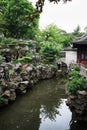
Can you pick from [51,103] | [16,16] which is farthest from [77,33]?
[51,103]

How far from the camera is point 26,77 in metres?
30.6

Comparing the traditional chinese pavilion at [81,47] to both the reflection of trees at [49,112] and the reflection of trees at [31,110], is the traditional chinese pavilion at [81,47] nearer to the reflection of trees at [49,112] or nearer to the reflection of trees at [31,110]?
the reflection of trees at [31,110]

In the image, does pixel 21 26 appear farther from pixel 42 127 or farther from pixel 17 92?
pixel 42 127

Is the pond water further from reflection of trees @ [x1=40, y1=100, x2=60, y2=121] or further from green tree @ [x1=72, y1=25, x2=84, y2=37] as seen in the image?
green tree @ [x1=72, y1=25, x2=84, y2=37]

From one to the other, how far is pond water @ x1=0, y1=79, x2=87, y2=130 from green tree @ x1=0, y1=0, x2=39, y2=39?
73.4 ft

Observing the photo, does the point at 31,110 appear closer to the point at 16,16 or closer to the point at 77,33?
the point at 16,16

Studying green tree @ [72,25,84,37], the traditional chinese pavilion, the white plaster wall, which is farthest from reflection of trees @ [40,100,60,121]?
green tree @ [72,25,84,37]

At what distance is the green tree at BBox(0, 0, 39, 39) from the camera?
46675 millimetres

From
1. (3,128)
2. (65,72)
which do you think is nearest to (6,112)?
(3,128)

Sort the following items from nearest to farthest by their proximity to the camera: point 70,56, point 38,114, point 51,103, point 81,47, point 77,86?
point 77,86
point 38,114
point 51,103
point 81,47
point 70,56

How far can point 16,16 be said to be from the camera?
1871 inches

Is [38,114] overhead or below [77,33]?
below

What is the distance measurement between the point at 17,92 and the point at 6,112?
604 cm

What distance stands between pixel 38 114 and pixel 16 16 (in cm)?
3058
